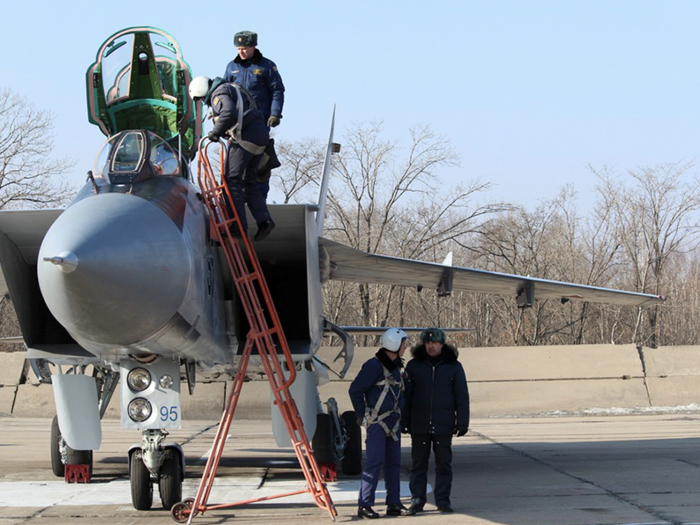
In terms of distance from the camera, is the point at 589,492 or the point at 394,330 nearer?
the point at 394,330

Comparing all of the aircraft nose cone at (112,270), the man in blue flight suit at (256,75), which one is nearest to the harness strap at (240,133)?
the man in blue flight suit at (256,75)

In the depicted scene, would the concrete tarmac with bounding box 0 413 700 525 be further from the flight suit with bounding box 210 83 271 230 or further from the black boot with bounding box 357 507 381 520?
the flight suit with bounding box 210 83 271 230

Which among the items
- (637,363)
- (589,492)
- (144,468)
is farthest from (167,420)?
(637,363)

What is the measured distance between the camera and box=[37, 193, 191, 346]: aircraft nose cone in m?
4.86

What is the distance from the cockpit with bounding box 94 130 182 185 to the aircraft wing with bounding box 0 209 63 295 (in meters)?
0.80

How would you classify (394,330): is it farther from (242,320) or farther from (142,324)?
(142,324)

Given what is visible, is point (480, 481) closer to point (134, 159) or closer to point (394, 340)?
point (394, 340)

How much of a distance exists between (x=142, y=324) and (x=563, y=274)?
2429cm

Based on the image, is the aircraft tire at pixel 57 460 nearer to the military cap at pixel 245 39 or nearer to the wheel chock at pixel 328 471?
the wheel chock at pixel 328 471

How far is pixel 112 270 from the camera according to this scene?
16.2 feet

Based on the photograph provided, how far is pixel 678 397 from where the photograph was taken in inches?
673

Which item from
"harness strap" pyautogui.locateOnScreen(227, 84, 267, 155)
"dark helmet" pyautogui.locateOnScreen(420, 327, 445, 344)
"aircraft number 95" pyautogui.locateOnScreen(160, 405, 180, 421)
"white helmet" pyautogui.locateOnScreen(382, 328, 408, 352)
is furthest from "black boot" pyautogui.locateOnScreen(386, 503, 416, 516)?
"harness strap" pyautogui.locateOnScreen(227, 84, 267, 155)

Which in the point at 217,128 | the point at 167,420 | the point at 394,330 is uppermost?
the point at 217,128

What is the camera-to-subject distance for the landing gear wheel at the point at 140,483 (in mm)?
6848
